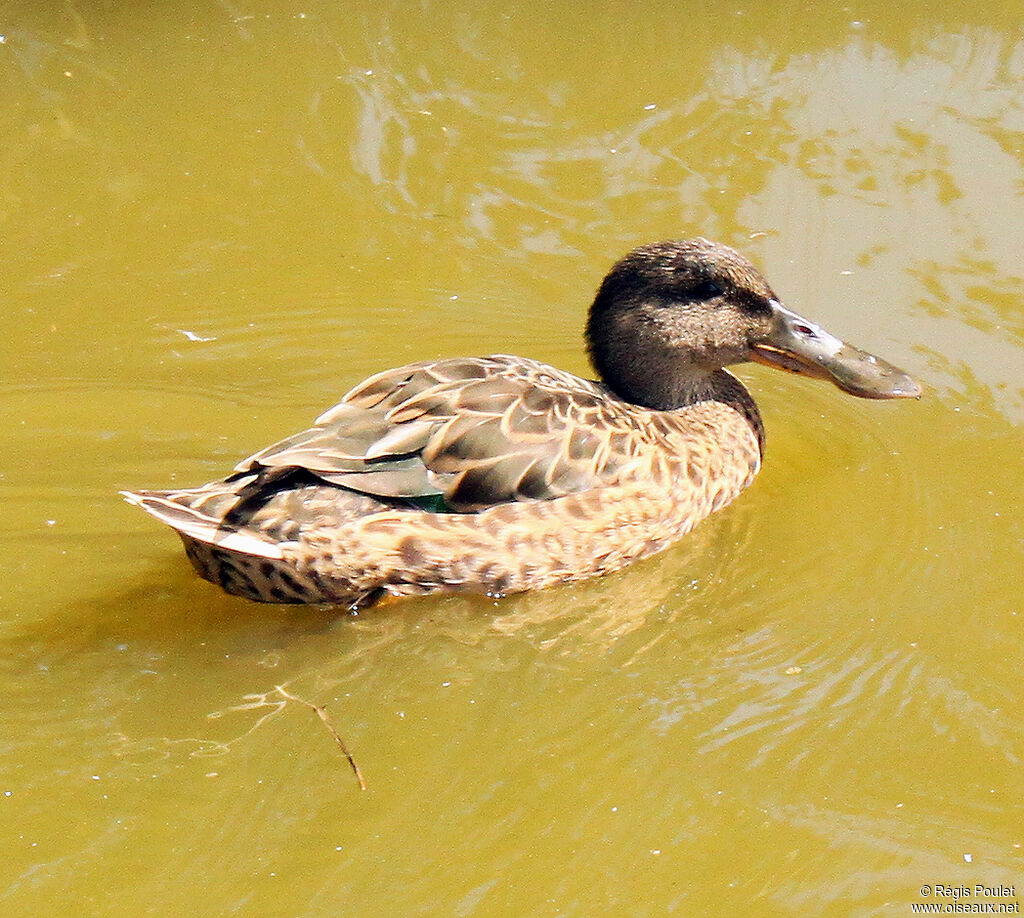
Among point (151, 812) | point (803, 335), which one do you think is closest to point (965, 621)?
point (803, 335)

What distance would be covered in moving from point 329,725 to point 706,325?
8.00 ft

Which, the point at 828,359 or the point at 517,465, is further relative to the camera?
the point at 828,359

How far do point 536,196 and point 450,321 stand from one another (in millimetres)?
1062

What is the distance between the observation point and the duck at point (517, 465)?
509 cm

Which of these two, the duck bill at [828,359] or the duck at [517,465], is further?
the duck bill at [828,359]

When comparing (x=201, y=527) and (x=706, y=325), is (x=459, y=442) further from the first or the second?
(x=706, y=325)

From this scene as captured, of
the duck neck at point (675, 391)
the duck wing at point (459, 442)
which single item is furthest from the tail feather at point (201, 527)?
the duck neck at point (675, 391)

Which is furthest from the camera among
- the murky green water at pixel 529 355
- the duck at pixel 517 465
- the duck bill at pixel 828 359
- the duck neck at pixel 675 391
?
the duck neck at pixel 675 391

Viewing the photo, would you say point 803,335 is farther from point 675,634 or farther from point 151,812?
point 151,812

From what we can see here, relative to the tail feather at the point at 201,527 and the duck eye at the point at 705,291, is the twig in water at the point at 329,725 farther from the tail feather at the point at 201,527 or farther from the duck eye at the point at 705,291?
the duck eye at the point at 705,291

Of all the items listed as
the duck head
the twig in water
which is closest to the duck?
the duck head

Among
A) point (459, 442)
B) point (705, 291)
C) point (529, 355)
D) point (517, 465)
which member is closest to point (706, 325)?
point (705, 291)

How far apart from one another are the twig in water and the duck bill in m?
2.52

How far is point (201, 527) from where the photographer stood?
491 centimetres
